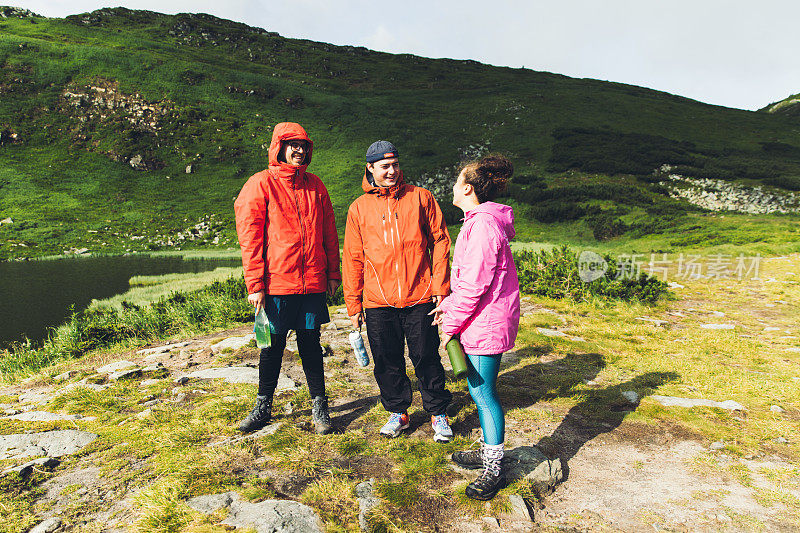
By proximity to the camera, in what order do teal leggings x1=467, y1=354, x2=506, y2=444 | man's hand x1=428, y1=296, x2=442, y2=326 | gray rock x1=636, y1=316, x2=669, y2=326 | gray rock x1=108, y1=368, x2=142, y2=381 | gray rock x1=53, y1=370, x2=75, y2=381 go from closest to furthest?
1. teal leggings x1=467, y1=354, x2=506, y2=444
2. man's hand x1=428, y1=296, x2=442, y2=326
3. gray rock x1=108, y1=368, x2=142, y2=381
4. gray rock x1=53, y1=370, x2=75, y2=381
5. gray rock x1=636, y1=316, x2=669, y2=326

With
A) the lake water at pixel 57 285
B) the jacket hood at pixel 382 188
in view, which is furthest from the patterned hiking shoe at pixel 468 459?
the lake water at pixel 57 285

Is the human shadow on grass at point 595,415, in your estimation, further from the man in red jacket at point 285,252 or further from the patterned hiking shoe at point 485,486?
the man in red jacket at point 285,252

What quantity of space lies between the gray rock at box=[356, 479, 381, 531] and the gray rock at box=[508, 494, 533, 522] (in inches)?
36.9

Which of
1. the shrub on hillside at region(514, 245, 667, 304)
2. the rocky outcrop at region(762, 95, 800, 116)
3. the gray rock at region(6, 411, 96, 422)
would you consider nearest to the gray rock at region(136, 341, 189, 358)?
the gray rock at region(6, 411, 96, 422)

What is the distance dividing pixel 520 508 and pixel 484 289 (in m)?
Result: 1.53

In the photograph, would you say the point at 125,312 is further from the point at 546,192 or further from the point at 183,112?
the point at 183,112

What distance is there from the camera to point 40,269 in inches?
652

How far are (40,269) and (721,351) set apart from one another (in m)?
21.2

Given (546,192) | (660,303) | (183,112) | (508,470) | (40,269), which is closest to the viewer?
(508,470)

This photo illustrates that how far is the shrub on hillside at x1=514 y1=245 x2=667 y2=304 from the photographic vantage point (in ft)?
31.2

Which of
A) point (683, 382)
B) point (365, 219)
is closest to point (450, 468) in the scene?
point (365, 219)

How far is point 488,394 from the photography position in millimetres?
3209

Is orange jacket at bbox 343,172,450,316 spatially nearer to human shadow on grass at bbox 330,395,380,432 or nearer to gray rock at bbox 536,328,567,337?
human shadow on grass at bbox 330,395,380,432

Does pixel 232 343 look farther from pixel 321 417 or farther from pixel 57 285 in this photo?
pixel 57 285
